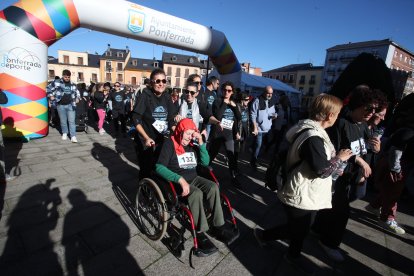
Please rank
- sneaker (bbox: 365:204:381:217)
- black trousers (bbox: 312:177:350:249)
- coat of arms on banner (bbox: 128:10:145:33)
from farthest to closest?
coat of arms on banner (bbox: 128:10:145:33)
sneaker (bbox: 365:204:381:217)
black trousers (bbox: 312:177:350:249)

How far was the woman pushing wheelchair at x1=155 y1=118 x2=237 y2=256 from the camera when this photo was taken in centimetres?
206

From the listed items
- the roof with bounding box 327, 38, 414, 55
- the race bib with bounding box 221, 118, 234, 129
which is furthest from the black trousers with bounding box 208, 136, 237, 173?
the roof with bounding box 327, 38, 414, 55

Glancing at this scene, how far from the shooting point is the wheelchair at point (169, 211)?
202 cm

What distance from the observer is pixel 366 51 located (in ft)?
130

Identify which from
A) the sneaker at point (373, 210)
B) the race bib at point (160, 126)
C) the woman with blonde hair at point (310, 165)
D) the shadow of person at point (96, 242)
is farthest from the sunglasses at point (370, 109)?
the shadow of person at point (96, 242)

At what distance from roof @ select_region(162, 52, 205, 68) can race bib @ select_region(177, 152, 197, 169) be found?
48.7 metres

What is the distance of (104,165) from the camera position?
4.45 m

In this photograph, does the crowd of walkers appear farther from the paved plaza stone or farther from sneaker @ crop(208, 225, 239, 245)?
the paved plaza stone

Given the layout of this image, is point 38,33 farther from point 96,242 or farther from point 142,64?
point 142,64

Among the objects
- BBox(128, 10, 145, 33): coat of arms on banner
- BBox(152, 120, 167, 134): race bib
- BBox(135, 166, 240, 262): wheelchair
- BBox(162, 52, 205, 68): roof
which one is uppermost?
BBox(162, 52, 205, 68): roof

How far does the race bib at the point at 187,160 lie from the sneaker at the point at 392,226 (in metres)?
2.72

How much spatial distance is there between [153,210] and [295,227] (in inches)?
56.7

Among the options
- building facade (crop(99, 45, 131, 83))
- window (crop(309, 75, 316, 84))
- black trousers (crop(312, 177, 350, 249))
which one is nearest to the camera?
black trousers (crop(312, 177, 350, 249))

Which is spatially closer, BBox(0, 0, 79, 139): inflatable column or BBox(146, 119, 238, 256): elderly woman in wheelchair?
BBox(146, 119, 238, 256): elderly woman in wheelchair
